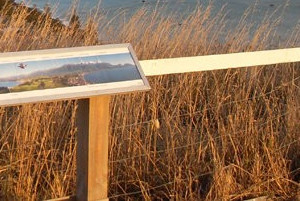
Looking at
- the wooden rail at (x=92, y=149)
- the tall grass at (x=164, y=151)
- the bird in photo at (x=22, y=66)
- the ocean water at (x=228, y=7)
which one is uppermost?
the bird in photo at (x=22, y=66)

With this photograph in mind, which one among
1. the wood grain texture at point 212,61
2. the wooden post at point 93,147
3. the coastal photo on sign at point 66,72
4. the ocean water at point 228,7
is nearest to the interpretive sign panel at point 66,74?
the coastal photo on sign at point 66,72

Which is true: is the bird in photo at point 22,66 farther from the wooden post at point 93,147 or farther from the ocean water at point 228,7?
the ocean water at point 228,7

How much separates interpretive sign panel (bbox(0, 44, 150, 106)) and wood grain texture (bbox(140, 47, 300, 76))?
543 mm

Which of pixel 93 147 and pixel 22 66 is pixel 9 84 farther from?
pixel 93 147

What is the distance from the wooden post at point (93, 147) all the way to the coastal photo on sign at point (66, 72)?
0.57ft

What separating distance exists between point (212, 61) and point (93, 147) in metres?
1.20

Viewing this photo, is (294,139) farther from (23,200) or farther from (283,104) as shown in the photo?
(23,200)

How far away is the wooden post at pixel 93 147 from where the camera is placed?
3443 mm

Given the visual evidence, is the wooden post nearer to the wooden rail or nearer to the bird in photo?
the wooden rail

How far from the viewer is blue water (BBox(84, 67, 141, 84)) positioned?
3.27 m

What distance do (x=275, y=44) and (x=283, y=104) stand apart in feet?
13.9

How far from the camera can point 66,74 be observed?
325cm

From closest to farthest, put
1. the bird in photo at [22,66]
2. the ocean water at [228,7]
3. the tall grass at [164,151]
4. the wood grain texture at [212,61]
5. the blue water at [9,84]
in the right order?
the blue water at [9,84]
the bird in photo at [22,66]
the wood grain texture at [212,61]
the tall grass at [164,151]
the ocean water at [228,7]

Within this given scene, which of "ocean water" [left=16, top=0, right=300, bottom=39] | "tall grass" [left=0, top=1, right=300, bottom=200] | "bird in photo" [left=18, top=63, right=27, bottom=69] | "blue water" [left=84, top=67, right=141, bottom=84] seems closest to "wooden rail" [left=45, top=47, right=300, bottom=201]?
"blue water" [left=84, top=67, right=141, bottom=84]
